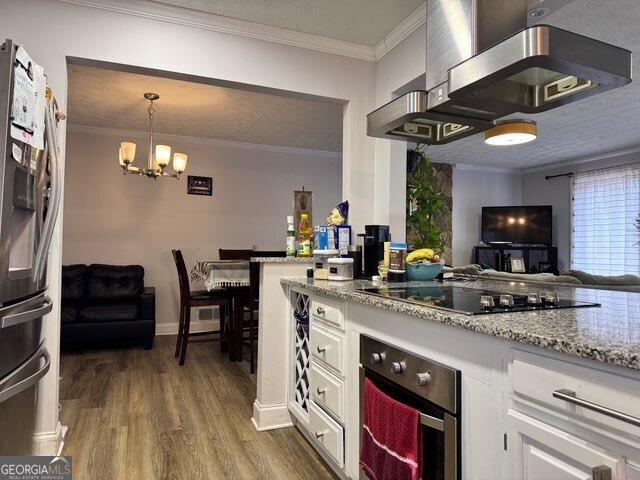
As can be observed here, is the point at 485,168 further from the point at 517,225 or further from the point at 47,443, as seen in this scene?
the point at 47,443

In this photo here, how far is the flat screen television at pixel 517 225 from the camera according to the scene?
21.6 ft

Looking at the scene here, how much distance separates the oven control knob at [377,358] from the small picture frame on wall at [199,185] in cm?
440

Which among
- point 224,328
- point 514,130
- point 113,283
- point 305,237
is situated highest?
point 514,130

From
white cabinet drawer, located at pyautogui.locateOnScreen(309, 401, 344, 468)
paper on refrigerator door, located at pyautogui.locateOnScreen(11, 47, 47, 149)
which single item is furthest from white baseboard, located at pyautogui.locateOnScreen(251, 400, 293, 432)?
paper on refrigerator door, located at pyautogui.locateOnScreen(11, 47, 47, 149)

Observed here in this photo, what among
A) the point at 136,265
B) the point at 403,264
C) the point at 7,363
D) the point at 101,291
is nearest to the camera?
the point at 7,363

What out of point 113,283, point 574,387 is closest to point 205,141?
point 113,283

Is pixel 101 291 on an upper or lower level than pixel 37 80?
lower

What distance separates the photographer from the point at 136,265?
4961 mm

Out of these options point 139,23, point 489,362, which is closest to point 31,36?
point 139,23

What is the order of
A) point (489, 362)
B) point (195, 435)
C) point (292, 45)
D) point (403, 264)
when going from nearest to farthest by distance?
point (489, 362), point (403, 264), point (195, 435), point (292, 45)

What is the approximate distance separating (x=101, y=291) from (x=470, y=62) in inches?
179

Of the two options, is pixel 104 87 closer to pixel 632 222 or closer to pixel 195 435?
pixel 195 435

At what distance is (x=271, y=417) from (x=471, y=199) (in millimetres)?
5886

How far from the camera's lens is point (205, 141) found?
5.44m
